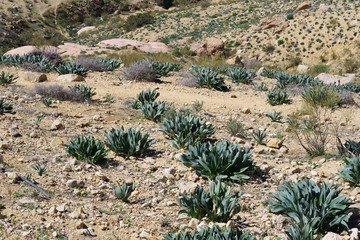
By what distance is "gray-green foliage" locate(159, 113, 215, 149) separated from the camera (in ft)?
18.8

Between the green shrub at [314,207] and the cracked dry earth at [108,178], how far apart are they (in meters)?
0.20

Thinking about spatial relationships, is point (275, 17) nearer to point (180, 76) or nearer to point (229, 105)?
point (180, 76)

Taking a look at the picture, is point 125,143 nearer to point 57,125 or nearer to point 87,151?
point 87,151

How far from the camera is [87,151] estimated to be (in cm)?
483

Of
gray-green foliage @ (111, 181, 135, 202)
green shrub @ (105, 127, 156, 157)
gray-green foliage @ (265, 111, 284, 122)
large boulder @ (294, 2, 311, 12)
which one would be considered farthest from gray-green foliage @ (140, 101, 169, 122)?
large boulder @ (294, 2, 311, 12)

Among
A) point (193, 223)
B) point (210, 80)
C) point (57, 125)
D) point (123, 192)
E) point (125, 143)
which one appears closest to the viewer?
point (193, 223)

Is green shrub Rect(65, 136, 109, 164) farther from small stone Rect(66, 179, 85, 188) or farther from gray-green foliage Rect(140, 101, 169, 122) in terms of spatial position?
gray-green foliage Rect(140, 101, 169, 122)

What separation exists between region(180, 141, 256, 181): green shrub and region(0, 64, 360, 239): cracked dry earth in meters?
0.16

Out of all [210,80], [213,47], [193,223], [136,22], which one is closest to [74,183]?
[193,223]

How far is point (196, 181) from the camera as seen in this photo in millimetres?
4648

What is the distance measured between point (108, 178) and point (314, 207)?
2709mm

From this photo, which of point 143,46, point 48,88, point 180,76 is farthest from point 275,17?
point 48,88

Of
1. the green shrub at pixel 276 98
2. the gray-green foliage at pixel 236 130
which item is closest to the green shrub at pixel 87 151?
the gray-green foliage at pixel 236 130

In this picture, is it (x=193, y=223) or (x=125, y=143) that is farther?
(x=125, y=143)
